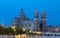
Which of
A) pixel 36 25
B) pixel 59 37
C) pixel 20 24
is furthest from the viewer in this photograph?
pixel 20 24

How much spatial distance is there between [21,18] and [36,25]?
11.2 metres

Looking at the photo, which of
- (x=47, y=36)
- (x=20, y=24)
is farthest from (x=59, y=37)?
(x=20, y=24)

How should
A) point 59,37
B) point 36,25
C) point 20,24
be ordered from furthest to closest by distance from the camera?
point 20,24 < point 36,25 < point 59,37

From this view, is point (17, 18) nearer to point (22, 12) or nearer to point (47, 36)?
point (22, 12)

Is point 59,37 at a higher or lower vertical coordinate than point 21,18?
lower

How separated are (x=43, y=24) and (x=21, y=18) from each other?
986 centimetres

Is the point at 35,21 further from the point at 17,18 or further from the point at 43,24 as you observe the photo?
the point at 17,18

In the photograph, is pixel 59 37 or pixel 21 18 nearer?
pixel 59 37

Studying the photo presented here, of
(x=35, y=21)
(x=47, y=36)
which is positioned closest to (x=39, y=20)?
(x=35, y=21)

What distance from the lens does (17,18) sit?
13112 cm

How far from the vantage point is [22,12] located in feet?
430

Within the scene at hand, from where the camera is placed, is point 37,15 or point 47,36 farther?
point 37,15

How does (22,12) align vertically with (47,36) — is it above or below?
above

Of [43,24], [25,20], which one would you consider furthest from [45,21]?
[25,20]
